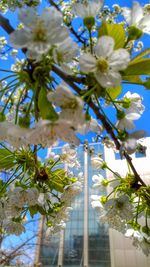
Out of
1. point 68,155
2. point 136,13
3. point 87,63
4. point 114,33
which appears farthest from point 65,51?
point 68,155

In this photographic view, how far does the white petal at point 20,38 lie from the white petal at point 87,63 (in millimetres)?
113

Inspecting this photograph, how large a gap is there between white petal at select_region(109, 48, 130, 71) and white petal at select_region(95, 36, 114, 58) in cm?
1

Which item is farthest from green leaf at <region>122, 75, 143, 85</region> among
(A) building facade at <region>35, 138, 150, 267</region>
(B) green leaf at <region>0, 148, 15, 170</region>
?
(A) building facade at <region>35, 138, 150, 267</region>

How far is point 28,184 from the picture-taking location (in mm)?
1128

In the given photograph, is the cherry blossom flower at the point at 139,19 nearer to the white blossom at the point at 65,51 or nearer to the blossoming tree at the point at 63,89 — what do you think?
the blossoming tree at the point at 63,89

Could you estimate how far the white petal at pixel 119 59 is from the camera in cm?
58

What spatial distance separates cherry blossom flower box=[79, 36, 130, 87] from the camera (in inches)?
22.8

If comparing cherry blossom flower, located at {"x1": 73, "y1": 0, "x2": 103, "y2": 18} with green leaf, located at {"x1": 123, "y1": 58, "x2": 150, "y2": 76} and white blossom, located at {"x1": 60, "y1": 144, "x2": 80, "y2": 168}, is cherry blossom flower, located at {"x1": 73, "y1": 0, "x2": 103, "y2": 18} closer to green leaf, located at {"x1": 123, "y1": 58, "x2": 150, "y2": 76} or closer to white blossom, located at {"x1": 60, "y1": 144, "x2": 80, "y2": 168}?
green leaf, located at {"x1": 123, "y1": 58, "x2": 150, "y2": 76}

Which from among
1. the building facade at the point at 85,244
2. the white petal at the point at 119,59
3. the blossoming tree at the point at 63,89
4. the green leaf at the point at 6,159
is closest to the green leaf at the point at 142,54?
the blossoming tree at the point at 63,89

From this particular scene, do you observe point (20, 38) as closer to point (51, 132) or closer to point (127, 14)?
point (51, 132)

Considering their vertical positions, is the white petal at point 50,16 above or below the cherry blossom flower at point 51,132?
above

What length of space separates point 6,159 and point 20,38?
2.20ft

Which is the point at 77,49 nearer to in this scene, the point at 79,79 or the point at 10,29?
the point at 79,79

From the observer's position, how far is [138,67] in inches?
26.7
